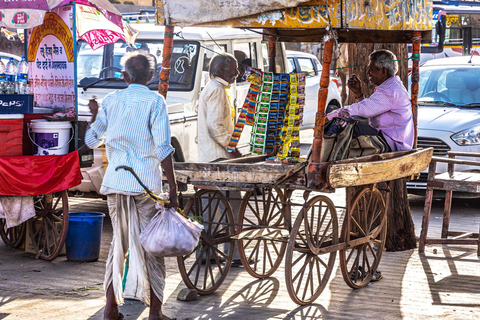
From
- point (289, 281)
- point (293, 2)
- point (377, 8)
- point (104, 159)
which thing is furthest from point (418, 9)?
point (104, 159)

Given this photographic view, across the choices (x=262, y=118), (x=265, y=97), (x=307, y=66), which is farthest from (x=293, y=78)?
(x=307, y=66)

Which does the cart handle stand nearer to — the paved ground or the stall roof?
the paved ground

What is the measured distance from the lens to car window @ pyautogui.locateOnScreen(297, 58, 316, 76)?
1427 centimetres

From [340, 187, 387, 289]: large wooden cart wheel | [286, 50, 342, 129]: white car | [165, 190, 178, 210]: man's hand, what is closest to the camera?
[165, 190, 178, 210]: man's hand

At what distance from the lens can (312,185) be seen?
5230mm

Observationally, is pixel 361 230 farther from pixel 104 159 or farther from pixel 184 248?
pixel 104 159

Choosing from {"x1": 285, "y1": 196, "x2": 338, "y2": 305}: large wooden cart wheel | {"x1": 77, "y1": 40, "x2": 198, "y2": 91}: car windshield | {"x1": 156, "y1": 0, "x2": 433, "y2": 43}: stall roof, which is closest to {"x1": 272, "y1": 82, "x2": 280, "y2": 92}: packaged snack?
{"x1": 156, "y1": 0, "x2": 433, "y2": 43}: stall roof

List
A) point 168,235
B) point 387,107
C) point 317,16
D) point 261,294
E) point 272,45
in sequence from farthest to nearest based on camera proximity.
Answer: point 272,45 < point 387,107 < point 261,294 < point 317,16 < point 168,235

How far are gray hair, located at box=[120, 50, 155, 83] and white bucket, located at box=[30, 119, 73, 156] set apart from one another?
6.29 feet

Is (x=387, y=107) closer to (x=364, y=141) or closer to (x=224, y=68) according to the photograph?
(x=364, y=141)

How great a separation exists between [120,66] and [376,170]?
4.52 meters

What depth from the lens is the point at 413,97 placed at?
23.0 ft

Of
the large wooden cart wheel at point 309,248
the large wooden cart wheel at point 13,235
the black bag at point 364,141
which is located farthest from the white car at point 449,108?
the large wooden cart wheel at point 13,235

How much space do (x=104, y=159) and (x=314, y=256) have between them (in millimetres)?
2981
